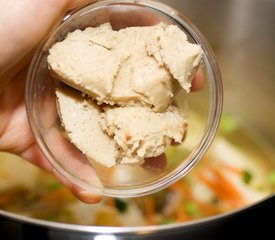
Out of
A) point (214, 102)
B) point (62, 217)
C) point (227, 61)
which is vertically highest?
→ point (214, 102)

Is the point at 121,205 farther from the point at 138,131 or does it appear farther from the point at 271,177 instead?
the point at 138,131

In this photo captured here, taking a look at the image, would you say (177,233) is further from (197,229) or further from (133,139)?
(133,139)

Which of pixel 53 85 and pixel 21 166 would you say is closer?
pixel 53 85

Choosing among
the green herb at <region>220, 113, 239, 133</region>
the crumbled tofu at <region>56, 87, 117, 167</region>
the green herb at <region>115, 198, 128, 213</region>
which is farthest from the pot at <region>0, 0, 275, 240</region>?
the crumbled tofu at <region>56, 87, 117, 167</region>

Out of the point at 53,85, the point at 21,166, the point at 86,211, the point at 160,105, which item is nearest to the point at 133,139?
the point at 160,105

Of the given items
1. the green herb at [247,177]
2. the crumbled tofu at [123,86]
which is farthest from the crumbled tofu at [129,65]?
the green herb at [247,177]

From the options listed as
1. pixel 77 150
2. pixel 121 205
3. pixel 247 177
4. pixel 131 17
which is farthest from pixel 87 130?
pixel 247 177

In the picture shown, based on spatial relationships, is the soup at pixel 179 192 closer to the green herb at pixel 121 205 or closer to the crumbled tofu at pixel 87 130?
the green herb at pixel 121 205

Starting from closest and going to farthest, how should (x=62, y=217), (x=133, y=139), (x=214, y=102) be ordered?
(x=133, y=139) < (x=214, y=102) < (x=62, y=217)
